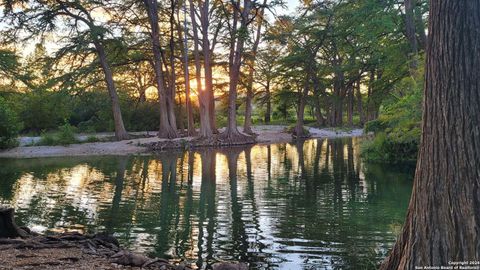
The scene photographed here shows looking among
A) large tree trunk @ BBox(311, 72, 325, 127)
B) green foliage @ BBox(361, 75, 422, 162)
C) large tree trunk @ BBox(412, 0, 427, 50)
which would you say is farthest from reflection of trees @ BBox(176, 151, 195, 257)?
large tree trunk @ BBox(311, 72, 325, 127)

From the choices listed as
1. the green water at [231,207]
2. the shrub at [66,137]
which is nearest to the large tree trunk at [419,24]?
the green water at [231,207]

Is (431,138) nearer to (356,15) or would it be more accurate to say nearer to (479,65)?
(479,65)

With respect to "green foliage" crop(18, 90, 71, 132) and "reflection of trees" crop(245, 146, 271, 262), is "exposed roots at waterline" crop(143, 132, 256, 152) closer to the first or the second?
"reflection of trees" crop(245, 146, 271, 262)

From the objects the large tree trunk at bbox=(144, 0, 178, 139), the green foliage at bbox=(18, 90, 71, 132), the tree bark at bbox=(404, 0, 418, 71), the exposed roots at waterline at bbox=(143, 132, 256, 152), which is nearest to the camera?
the tree bark at bbox=(404, 0, 418, 71)

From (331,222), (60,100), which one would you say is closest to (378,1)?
(331,222)

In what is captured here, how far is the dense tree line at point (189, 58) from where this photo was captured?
23.1m

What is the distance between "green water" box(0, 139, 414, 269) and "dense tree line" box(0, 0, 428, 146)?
5.89 meters

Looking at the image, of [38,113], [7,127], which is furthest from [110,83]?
[38,113]

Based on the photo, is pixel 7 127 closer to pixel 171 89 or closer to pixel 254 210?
pixel 171 89

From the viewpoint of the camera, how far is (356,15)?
20281mm

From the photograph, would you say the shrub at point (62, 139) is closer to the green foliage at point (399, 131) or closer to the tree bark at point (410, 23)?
the green foliage at point (399, 131)

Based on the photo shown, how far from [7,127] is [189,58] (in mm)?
15412

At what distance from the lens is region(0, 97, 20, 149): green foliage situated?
24156 mm

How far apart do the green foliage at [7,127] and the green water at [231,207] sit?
18.2 feet
